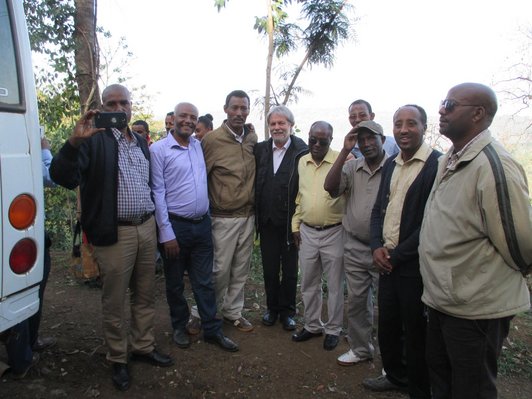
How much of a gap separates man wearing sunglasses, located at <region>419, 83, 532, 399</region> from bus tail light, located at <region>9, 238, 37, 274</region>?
7.12 ft

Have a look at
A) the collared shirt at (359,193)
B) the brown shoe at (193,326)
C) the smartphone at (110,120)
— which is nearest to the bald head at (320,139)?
the collared shirt at (359,193)

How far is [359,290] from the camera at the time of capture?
3.34 m

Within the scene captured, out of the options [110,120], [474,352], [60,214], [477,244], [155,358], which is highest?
[110,120]

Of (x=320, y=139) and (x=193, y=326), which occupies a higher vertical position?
(x=320, y=139)

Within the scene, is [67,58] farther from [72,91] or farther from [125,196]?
[125,196]

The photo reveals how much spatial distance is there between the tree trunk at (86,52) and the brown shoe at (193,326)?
2.81m

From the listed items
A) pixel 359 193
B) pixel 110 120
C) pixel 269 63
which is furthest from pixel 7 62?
pixel 269 63

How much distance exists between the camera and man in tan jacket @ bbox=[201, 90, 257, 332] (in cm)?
377

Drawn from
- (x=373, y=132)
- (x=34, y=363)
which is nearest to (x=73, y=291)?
(x=34, y=363)

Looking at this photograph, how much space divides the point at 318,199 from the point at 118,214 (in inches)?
66.7

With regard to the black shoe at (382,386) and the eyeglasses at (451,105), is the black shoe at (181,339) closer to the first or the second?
the black shoe at (382,386)

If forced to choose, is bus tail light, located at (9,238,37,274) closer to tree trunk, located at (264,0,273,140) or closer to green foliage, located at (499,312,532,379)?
green foliage, located at (499,312,532,379)

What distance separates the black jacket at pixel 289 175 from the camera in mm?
3830

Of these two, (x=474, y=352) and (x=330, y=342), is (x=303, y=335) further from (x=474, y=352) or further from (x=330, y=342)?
(x=474, y=352)
